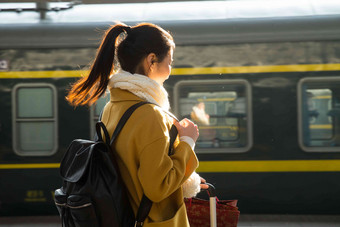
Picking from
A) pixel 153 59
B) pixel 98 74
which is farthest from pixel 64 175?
pixel 153 59

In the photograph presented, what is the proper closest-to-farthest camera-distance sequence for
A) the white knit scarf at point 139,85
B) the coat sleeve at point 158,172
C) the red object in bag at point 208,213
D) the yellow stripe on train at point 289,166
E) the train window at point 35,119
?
the coat sleeve at point 158,172, the white knit scarf at point 139,85, the red object in bag at point 208,213, the yellow stripe on train at point 289,166, the train window at point 35,119

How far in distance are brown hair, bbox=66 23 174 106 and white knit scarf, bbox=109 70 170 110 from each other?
0.14ft

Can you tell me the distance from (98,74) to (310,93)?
440 centimetres

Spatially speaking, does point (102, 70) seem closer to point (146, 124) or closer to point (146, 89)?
point (146, 89)

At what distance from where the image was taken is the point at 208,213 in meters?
2.27

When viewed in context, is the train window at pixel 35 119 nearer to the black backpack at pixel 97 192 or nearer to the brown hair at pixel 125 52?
the brown hair at pixel 125 52

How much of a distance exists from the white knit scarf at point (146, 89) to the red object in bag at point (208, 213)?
16 centimetres

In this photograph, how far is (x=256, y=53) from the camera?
614cm

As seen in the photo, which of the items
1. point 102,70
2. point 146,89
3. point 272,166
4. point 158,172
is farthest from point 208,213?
point 272,166

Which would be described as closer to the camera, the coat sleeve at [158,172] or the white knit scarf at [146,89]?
the coat sleeve at [158,172]

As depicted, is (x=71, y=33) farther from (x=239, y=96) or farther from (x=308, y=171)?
(x=308, y=171)

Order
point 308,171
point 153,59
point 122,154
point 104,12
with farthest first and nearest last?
point 104,12, point 308,171, point 153,59, point 122,154

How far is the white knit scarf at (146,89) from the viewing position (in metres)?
2.07

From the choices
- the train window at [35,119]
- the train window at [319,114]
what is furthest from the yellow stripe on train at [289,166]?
the train window at [35,119]
